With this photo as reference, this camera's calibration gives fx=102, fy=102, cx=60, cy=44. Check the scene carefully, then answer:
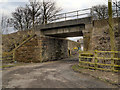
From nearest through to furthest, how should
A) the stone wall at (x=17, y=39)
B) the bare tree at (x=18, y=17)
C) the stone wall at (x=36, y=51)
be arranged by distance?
1. the stone wall at (x=36, y=51)
2. the stone wall at (x=17, y=39)
3. the bare tree at (x=18, y=17)

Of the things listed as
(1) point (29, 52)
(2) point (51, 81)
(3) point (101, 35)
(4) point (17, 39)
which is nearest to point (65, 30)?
(3) point (101, 35)

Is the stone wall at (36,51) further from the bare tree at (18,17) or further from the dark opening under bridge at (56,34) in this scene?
the bare tree at (18,17)

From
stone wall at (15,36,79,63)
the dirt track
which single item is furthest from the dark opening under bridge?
the dirt track

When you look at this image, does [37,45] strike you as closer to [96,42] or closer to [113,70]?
[96,42]

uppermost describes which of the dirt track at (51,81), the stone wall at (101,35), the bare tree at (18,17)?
the bare tree at (18,17)

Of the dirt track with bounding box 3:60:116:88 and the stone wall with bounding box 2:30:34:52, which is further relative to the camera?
the stone wall with bounding box 2:30:34:52

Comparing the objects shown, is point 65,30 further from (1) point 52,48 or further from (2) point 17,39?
(2) point 17,39

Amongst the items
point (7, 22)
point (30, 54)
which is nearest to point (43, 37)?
point (30, 54)

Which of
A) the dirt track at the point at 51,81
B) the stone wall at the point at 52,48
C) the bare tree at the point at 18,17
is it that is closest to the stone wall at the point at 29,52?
the stone wall at the point at 52,48

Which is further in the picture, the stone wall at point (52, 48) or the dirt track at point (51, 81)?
the stone wall at point (52, 48)

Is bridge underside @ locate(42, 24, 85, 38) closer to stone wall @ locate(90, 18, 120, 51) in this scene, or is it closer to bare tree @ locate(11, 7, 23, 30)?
stone wall @ locate(90, 18, 120, 51)

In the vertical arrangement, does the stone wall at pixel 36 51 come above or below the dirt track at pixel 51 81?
above

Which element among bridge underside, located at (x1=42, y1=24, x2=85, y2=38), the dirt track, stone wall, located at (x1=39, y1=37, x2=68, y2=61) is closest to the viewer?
the dirt track

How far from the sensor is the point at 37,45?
13898 mm
